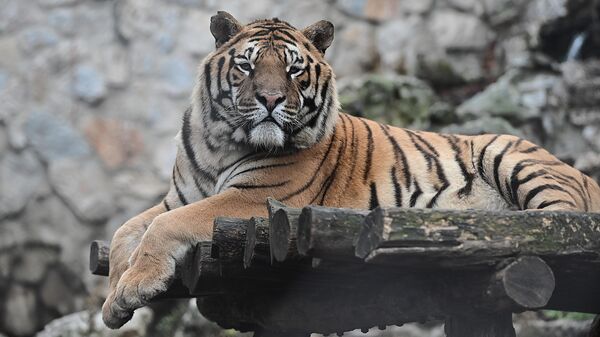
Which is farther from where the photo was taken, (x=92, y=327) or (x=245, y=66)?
(x=92, y=327)

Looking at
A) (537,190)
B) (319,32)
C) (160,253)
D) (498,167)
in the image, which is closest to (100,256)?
(160,253)

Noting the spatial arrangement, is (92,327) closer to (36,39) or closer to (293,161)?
(36,39)

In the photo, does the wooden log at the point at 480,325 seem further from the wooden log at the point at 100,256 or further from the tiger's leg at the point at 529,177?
the wooden log at the point at 100,256

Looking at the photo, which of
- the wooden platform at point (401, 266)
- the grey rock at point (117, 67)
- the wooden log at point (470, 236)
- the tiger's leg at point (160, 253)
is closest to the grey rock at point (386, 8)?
the grey rock at point (117, 67)

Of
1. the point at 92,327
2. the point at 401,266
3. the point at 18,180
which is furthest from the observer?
the point at 18,180

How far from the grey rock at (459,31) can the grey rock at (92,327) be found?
3.87 metres

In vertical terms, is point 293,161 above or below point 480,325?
above

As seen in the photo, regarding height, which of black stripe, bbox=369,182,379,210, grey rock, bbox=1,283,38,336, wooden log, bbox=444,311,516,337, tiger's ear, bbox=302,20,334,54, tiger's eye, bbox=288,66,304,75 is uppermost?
tiger's ear, bbox=302,20,334,54

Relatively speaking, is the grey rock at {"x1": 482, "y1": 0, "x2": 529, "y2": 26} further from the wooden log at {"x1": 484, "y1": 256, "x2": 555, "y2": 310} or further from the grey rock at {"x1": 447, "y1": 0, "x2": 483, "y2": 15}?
the wooden log at {"x1": 484, "y1": 256, "x2": 555, "y2": 310}

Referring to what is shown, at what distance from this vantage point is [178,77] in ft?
24.9

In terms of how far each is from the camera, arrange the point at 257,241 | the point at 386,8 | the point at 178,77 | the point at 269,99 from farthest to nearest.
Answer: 1. the point at 386,8
2. the point at 178,77
3. the point at 269,99
4. the point at 257,241

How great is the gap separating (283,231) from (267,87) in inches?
43.9

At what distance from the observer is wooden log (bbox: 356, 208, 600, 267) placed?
2463mm

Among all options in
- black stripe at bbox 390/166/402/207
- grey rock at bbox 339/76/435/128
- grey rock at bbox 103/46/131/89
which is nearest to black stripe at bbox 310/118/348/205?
black stripe at bbox 390/166/402/207
